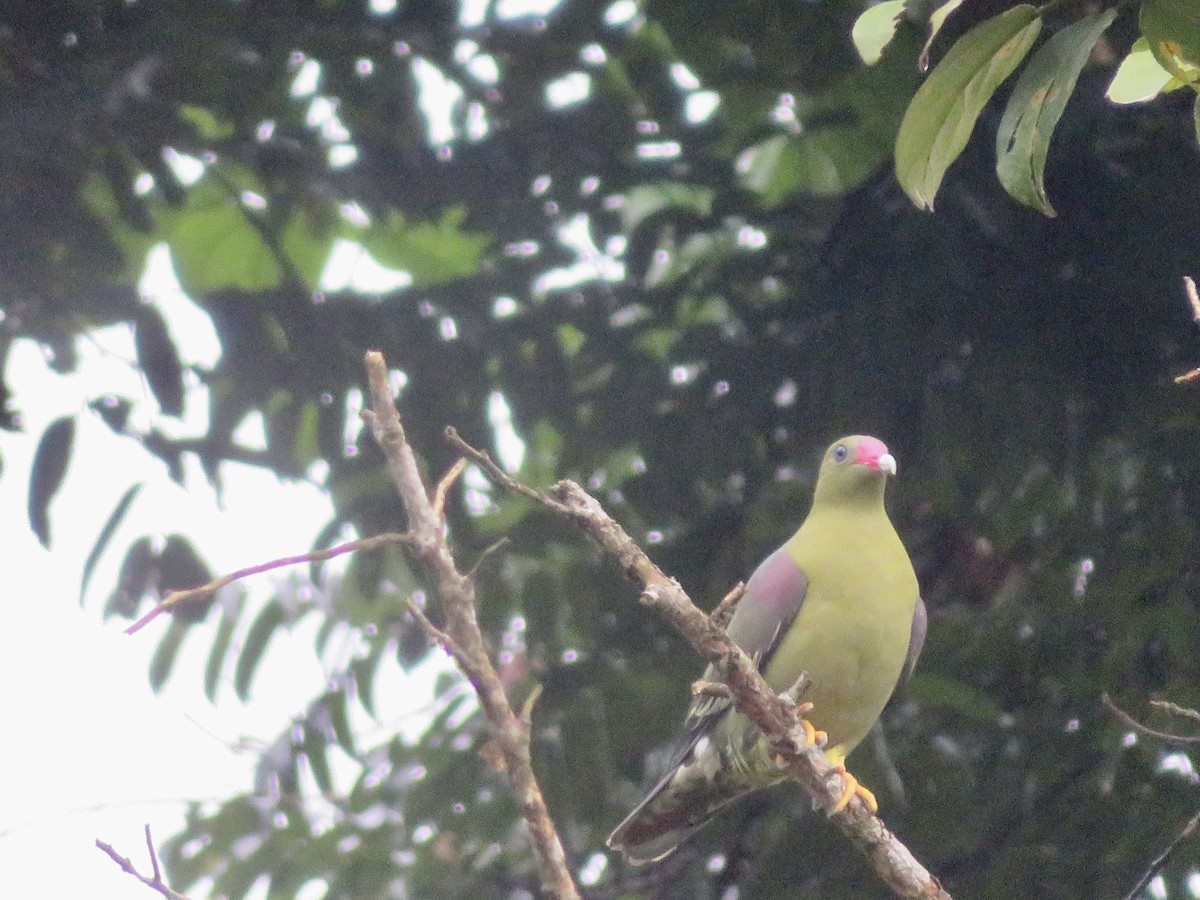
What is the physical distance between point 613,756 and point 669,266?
1.47m

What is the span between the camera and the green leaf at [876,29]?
1848 millimetres

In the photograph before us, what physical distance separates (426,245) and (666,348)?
83cm

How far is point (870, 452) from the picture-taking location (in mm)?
3512

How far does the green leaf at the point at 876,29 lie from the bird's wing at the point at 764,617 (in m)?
1.64

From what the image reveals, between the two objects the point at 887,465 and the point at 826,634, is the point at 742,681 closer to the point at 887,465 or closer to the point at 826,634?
the point at 826,634

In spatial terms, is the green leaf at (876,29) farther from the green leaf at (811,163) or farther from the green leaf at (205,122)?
the green leaf at (205,122)

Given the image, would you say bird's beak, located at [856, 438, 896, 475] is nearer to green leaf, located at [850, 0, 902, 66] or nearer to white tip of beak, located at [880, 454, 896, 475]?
white tip of beak, located at [880, 454, 896, 475]

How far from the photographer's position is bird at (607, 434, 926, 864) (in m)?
3.23

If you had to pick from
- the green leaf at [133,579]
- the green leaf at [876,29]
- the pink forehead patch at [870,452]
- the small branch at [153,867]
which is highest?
the green leaf at [876,29]

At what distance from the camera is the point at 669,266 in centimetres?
436

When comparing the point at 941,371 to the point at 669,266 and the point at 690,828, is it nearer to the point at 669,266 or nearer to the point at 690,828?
the point at 669,266

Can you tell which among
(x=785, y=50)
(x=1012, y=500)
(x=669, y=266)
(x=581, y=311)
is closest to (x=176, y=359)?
(x=581, y=311)

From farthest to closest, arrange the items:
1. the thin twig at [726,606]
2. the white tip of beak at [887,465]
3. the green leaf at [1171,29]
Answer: the white tip of beak at [887,465]
the thin twig at [726,606]
the green leaf at [1171,29]

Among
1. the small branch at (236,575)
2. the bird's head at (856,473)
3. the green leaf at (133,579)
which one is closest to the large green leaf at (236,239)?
the green leaf at (133,579)
